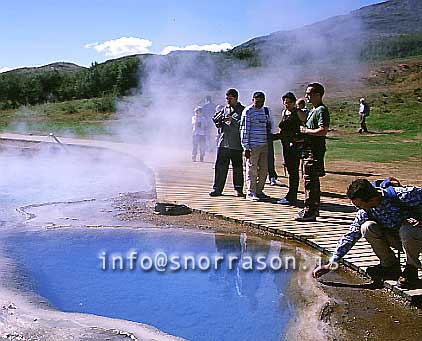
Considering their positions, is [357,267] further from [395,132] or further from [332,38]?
[395,132]

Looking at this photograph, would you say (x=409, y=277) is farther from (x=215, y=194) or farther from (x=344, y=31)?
(x=344, y=31)

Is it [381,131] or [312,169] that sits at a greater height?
[312,169]

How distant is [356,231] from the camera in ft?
17.8

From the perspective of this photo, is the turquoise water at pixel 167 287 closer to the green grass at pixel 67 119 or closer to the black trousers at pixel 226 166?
the black trousers at pixel 226 166

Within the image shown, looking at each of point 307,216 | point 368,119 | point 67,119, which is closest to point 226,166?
point 307,216

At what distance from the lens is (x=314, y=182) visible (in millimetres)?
7723

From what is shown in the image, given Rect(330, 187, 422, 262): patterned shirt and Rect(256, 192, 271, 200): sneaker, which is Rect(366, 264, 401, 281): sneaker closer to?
Rect(330, 187, 422, 262): patterned shirt

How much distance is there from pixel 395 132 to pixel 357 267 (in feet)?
70.5

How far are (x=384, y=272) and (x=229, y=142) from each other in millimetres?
4505

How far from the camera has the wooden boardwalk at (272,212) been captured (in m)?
6.45

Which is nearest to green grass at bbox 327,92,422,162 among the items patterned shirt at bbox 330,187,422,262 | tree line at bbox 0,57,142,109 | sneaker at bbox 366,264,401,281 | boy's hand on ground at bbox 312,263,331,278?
sneaker at bbox 366,264,401,281

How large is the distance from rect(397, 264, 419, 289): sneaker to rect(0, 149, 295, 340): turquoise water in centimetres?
95

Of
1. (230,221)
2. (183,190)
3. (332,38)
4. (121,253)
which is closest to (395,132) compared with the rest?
(332,38)

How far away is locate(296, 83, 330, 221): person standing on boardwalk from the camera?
7.55 m
